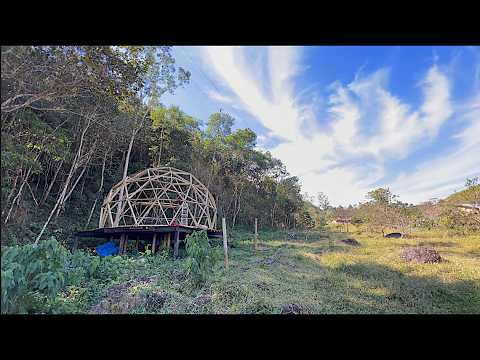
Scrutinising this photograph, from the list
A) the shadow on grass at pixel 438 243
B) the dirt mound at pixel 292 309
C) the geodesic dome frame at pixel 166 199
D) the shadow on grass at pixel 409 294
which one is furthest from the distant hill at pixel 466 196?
the geodesic dome frame at pixel 166 199

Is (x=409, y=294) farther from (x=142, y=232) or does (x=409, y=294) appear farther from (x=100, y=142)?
(x=100, y=142)

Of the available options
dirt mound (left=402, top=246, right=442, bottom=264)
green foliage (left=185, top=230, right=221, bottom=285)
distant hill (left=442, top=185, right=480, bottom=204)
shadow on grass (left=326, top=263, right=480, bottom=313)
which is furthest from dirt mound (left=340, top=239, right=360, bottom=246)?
green foliage (left=185, top=230, right=221, bottom=285)

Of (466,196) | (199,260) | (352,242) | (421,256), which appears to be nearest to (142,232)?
(199,260)

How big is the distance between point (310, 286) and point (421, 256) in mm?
3622

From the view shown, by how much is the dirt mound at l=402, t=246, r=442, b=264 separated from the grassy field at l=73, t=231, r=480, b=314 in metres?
0.20

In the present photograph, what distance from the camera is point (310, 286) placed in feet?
14.9

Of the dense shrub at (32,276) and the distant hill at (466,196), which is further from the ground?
the distant hill at (466,196)

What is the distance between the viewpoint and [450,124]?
5.31m

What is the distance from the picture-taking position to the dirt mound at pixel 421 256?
598cm

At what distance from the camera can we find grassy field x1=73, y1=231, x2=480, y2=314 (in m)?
3.06

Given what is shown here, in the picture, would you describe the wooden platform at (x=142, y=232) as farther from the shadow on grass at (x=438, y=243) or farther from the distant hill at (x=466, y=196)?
the distant hill at (x=466, y=196)

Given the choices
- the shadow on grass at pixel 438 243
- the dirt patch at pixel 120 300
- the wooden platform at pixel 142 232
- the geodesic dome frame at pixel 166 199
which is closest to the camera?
the dirt patch at pixel 120 300

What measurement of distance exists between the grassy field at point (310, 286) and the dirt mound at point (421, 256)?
7.7 inches
